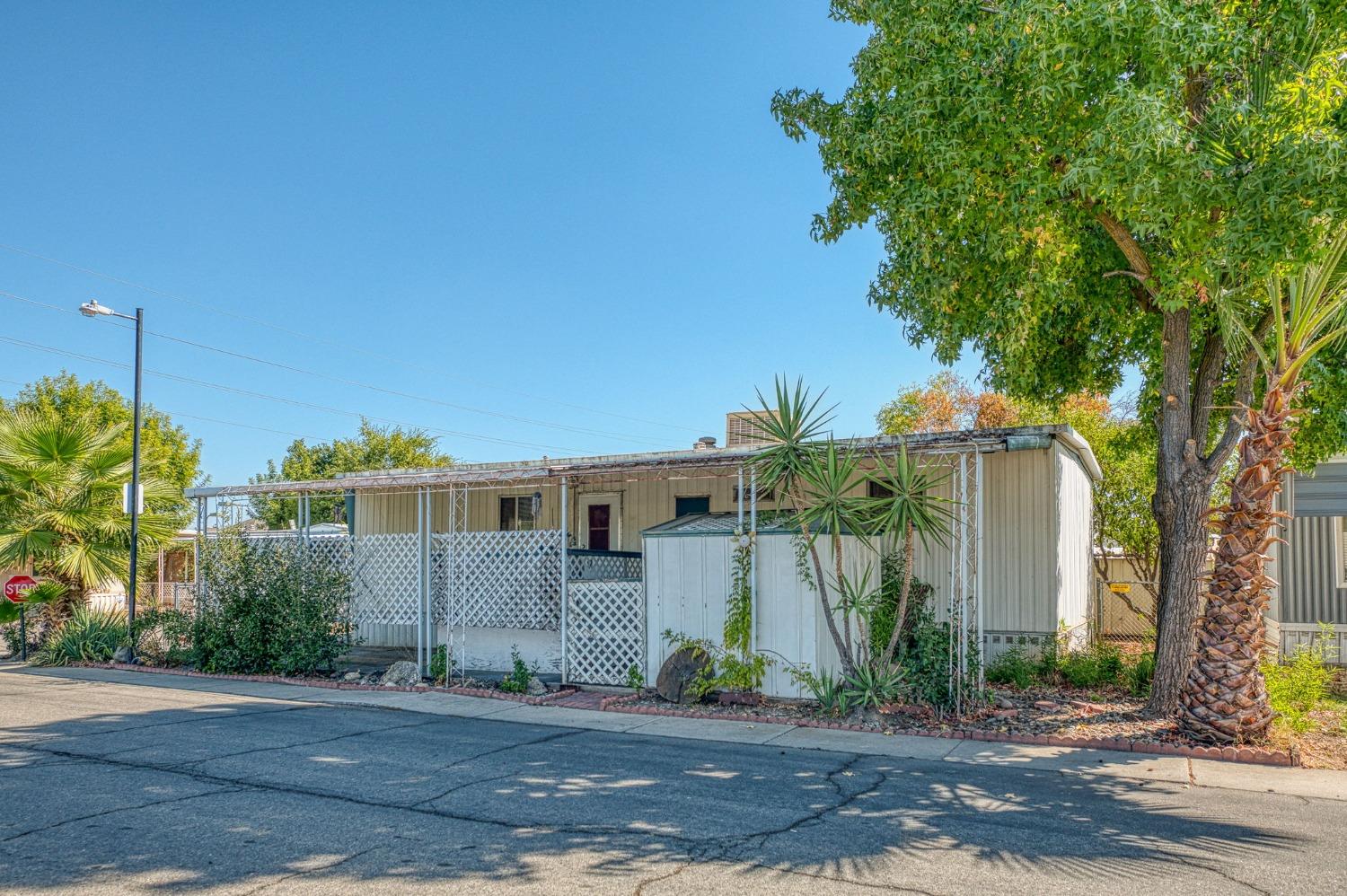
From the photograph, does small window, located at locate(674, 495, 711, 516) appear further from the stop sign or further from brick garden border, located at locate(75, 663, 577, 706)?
the stop sign

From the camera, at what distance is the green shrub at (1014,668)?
11406mm

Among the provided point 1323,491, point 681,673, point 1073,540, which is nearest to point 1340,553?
point 1323,491

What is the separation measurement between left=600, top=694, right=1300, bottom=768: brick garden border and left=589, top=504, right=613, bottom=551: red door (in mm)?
5900

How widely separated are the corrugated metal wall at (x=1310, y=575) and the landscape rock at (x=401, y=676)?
11.7m

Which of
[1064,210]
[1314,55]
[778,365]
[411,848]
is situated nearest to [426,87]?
[778,365]

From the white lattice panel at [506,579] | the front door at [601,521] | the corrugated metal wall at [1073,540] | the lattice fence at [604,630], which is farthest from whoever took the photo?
the front door at [601,521]

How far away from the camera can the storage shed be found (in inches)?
416

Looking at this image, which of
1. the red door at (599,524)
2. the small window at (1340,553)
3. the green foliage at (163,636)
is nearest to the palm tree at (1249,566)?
the small window at (1340,553)

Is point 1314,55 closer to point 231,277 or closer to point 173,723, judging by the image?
point 173,723

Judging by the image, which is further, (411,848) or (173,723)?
(173,723)

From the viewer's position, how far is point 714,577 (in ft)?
36.2

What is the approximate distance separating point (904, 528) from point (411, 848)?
20.4 feet

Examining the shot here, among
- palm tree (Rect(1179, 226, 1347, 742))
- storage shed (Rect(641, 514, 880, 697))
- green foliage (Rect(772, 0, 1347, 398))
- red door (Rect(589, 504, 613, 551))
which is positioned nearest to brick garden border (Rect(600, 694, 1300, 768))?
palm tree (Rect(1179, 226, 1347, 742))

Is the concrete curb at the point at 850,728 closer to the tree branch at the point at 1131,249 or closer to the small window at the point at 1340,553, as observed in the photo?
the tree branch at the point at 1131,249
